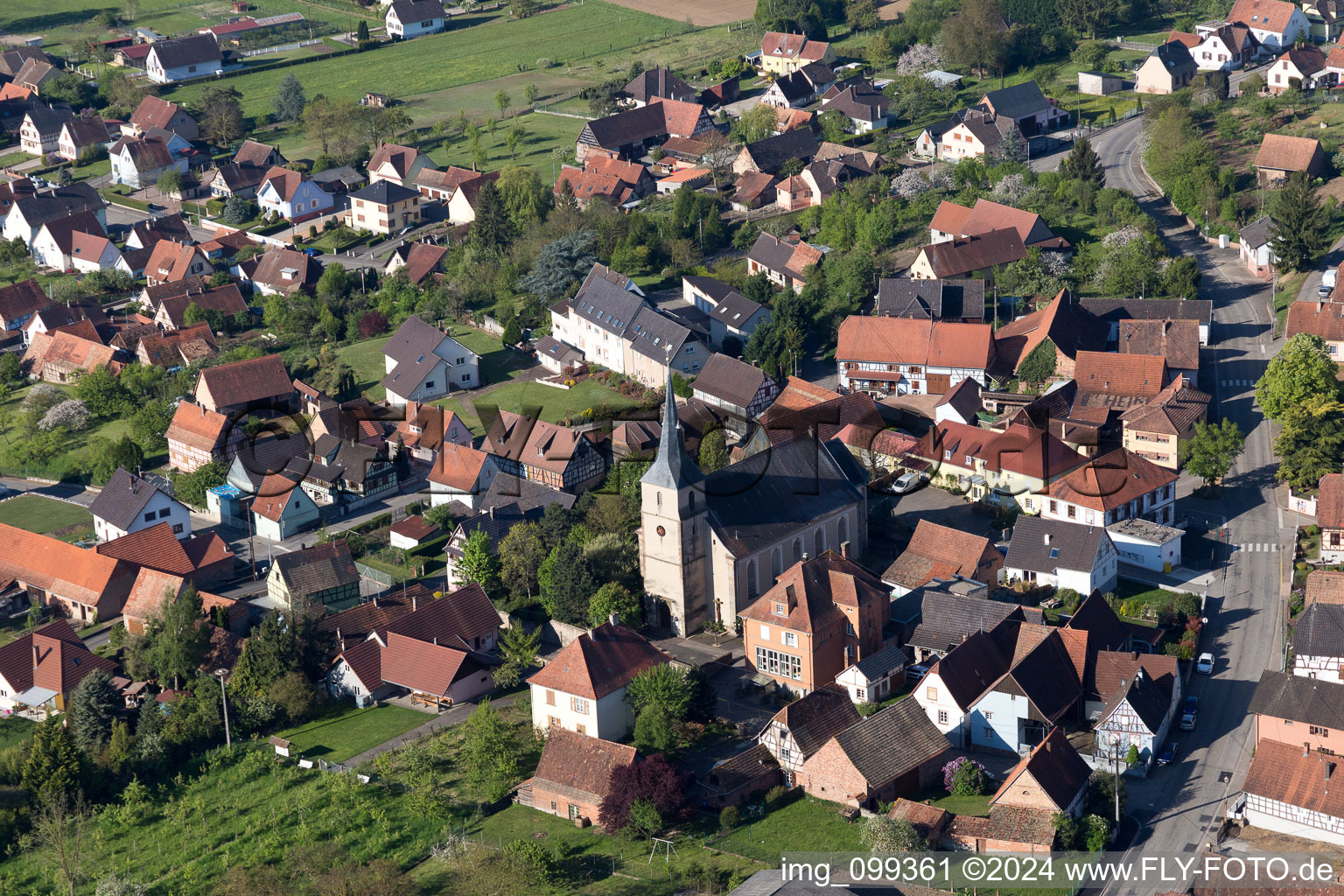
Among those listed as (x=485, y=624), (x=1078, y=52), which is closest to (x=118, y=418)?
(x=485, y=624)

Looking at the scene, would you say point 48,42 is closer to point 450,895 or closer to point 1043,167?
point 1043,167

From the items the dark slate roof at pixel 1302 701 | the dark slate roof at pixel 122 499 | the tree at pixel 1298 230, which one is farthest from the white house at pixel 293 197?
the dark slate roof at pixel 1302 701

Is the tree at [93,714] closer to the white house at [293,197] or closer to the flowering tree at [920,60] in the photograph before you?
the white house at [293,197]

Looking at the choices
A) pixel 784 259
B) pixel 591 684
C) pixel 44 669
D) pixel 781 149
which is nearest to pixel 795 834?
pixel 591 684

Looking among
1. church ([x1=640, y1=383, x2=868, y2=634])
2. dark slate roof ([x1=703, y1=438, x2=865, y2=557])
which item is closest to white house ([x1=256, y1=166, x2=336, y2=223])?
dark slate roof ([x1=703, y1=438, x2=865, y2=557])

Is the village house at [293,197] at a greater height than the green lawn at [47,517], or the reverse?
the village house at [293,197]

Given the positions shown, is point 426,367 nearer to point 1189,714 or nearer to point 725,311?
point 725,311
